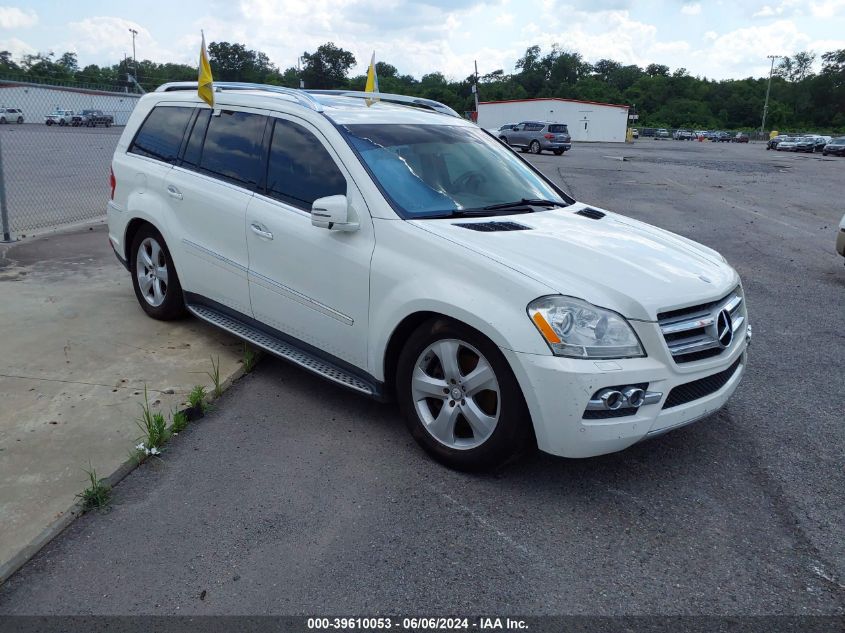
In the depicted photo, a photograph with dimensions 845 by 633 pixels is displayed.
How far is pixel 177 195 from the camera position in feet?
17.0

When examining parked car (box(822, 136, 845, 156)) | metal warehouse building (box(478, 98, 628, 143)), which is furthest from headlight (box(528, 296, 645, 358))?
metal warehouse building (box(478, 98, 628, 143))

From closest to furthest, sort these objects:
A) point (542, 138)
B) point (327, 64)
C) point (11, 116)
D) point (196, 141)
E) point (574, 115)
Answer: point (196, 141), point (11, 116), point (542, 138), point (574, 115), point (327, 64)

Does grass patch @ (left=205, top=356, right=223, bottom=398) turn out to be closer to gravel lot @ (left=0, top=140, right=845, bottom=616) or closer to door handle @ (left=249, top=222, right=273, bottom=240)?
gravel lot @ (left=0, top=140, right=845, bottom=616)

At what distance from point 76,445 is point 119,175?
2821 millimetres

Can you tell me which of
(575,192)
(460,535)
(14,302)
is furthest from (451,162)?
(575,192)

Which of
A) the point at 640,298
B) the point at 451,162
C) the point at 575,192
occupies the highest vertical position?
the point at 451,162

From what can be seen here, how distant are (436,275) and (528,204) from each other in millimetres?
1290

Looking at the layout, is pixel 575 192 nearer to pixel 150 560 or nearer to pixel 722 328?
pixel 722 328

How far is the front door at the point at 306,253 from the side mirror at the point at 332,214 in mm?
75

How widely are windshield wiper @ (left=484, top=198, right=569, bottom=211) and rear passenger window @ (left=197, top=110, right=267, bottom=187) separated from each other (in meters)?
1.55

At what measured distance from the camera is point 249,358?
502 cm

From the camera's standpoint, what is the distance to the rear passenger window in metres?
4.68

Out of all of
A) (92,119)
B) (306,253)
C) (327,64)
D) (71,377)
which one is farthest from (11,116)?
(327,64)

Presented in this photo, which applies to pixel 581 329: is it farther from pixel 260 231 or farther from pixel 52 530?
pixel 52 530
